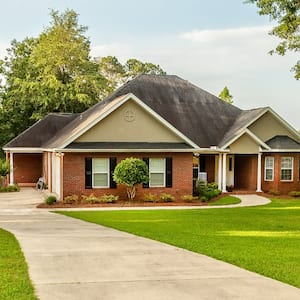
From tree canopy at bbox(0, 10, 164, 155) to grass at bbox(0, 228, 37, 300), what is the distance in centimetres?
3258

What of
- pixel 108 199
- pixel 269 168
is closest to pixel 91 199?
pixel 108 199

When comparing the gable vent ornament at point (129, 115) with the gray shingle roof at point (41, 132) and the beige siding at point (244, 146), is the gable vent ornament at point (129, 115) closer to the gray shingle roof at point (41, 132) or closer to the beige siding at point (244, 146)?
the beige siding at point (244, 146)

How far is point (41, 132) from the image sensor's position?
32250 mm

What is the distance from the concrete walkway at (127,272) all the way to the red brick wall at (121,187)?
9929 millimetres

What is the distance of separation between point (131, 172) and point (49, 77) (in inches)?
957

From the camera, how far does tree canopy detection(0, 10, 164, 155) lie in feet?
138

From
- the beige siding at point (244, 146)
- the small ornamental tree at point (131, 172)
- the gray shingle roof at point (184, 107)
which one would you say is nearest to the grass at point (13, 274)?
the small ornamental tree at point (131, 172)

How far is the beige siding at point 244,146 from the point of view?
89.1 ft

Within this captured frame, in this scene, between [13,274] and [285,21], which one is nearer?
[13,274]

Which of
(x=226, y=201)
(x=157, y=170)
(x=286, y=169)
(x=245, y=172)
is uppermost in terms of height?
(x=157, y=170)

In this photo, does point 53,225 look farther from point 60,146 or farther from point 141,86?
point 141,86

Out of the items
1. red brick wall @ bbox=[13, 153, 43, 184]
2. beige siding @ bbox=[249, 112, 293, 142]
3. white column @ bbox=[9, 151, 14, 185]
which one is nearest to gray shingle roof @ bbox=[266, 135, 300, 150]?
beige siding @ bbox=[249, 112, 293, 142]

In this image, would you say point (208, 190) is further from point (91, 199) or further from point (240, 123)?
point (91, 199)

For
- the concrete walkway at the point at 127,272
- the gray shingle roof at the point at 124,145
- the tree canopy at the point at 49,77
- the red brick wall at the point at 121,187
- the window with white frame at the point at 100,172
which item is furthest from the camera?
the tree canopy at the point at 49,77
